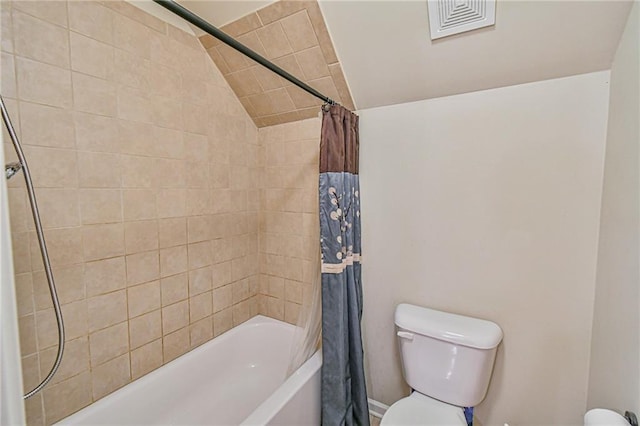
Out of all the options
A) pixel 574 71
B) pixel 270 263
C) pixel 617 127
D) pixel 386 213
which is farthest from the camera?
pixel 270 263

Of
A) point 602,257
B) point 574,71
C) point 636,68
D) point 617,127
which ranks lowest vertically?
point 602,257

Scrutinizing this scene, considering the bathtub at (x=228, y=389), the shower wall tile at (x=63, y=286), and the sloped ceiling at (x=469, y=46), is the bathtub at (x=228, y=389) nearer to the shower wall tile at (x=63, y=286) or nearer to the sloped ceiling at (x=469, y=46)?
the shower wall tile at (x=63, y=286)

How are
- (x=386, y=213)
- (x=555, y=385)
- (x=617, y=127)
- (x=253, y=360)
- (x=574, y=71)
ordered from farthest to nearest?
1. (x=253, y=360)
2. (x=386, y=213)
3. (x=555, y=385)
4. (x=574, y=71)
5. (x=617, y=127)

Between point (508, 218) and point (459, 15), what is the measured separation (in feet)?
3.01

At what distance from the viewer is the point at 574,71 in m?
1.21

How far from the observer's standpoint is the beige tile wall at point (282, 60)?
4.56 feet

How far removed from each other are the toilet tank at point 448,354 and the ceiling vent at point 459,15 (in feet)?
4.38

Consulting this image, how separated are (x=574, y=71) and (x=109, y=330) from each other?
2.37m

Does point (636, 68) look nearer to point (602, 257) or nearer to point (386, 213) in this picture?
point (602, 257)

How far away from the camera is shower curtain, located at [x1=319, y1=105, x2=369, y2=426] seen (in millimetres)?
1448

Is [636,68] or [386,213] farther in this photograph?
[386,213]

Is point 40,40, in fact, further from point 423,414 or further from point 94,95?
point 423,414

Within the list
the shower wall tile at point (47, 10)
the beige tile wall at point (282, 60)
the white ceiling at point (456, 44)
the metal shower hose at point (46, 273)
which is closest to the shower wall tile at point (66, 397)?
the metal shower hose at point (46, 273)

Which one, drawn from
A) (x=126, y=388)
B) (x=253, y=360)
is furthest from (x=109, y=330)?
(x=253, y=360)
